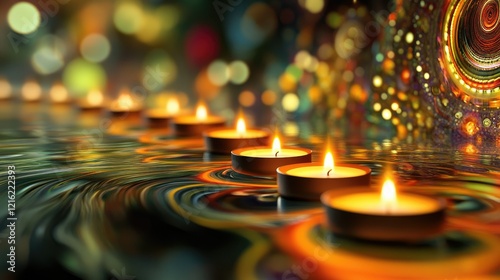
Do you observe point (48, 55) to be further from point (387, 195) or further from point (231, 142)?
point (387, 195)

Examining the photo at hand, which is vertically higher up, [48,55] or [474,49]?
[48,55]

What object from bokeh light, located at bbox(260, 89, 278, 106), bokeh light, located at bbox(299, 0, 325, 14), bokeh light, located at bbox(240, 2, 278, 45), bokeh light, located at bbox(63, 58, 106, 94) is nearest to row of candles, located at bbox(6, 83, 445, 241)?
bokeh light, located at bbox(299, 0, 325, 14)

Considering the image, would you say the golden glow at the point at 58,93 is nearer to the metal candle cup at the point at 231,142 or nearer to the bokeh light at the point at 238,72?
the bokeh light at the point at 238,72

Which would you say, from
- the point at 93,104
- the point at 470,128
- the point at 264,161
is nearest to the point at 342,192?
the point at 264,161

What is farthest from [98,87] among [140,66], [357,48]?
[357,48]

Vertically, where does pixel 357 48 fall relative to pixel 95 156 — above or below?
above

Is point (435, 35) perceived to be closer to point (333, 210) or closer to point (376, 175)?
point (376, 175)

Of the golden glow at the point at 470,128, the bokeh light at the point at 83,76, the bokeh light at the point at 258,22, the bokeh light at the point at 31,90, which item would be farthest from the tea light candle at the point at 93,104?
the golden glow at the point at 470,128
